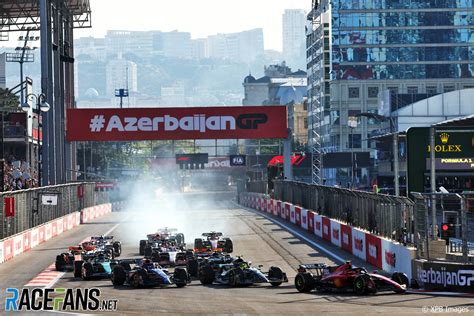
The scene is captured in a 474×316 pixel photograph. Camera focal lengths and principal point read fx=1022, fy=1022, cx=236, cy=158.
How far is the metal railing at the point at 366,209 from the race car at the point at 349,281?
9.07 feet

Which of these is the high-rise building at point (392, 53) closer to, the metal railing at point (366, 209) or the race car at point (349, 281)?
the metal railing at point (366, 209)

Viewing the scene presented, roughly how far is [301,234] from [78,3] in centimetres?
3112

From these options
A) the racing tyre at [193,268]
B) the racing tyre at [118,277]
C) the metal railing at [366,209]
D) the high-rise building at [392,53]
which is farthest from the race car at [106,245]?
the high-rise building at [392,53]

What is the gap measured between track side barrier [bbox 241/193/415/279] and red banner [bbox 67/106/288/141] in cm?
530

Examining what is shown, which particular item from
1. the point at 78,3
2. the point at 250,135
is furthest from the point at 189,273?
the point at 78,3

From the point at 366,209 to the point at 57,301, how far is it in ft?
44.7

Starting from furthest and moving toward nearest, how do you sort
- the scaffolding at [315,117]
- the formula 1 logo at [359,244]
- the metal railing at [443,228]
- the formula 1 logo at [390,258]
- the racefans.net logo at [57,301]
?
the scaffolding at [315,117]
the formula 1 logo at [359,244]
the formula 1 logo at [390,258]
the metal railing at [443,228]
the racefans.net logo at [57,301]

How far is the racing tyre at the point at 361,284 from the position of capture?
2377cm

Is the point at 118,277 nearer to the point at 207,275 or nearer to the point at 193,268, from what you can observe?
the point at 207,275

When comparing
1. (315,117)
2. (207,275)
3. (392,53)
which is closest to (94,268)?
(207,275)

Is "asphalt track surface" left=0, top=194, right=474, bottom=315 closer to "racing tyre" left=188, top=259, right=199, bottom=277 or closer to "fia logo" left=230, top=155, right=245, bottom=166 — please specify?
"racing tyre" left=188, top=259, right=199, bottom=277

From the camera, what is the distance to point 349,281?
2438 cm

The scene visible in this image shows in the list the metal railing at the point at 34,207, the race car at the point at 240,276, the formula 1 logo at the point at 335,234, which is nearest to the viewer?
the race car at the point at 240,276

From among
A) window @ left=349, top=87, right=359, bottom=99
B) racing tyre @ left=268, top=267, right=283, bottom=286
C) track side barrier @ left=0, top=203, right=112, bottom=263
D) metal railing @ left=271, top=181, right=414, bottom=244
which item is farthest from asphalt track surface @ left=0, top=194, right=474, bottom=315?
window @ left=349, top=87, right=359, bottom=99
